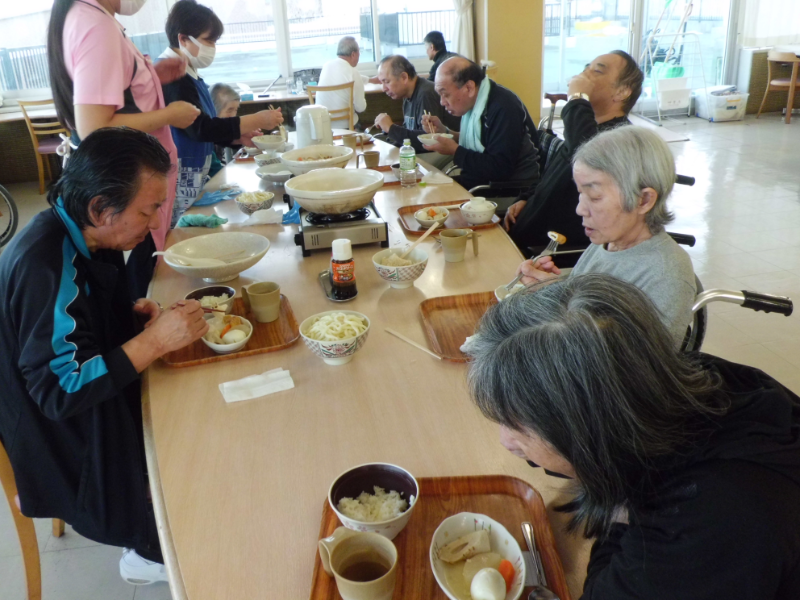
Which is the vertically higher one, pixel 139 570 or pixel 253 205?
pixel 253 205

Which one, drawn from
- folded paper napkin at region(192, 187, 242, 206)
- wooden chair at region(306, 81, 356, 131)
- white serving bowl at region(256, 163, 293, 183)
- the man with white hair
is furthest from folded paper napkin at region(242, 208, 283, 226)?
the man with white hair

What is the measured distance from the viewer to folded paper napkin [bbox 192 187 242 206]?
274 centimetres

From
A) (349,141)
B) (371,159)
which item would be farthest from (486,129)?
(349,141)

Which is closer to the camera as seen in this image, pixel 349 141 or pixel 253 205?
pixel 253 205

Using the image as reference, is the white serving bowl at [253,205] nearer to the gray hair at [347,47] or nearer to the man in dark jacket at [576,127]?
the man in dark jacket at [576,127]

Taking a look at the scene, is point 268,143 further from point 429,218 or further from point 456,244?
point 456,244

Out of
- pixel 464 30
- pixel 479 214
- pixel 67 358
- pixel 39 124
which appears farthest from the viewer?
pixel 464 30

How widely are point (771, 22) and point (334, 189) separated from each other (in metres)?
8.28

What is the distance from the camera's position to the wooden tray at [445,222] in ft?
7.27

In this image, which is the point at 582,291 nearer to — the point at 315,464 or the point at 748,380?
the point at 748,380

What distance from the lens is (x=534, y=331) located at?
715 millimetres

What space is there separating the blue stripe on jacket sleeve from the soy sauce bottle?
0.62 meters

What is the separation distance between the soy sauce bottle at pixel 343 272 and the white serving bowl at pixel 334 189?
0.34m

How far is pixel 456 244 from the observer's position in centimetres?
190
